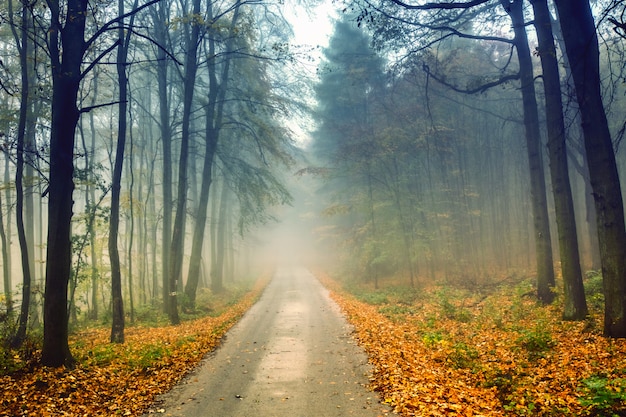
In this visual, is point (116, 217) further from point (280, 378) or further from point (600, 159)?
point (600, 159)

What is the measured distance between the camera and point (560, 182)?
32.6ft

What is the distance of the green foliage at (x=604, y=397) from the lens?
443 centimetres

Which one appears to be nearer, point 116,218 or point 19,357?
point 19,357

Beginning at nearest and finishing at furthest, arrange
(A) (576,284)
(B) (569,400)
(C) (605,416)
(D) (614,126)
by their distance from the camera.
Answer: (C) (605,416) → (B) (569,400) → (A) (576,284) → (D) (614,126)

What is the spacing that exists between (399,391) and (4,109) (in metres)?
14.3

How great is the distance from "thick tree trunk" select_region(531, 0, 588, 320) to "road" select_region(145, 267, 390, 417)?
5.33 m

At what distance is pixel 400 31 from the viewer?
→ 1014cm

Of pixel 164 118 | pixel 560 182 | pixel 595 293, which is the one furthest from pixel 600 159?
pixel 164 118

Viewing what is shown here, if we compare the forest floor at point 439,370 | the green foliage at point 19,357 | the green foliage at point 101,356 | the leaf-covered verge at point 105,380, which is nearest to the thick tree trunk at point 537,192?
the forest floor at point 439,370

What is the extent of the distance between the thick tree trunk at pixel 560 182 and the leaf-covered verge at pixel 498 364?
60cm

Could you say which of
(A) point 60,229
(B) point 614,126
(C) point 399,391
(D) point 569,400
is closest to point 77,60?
(A) point 60,229

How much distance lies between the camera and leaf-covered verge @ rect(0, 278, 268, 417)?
5.95 meters

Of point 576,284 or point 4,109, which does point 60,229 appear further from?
point 576,284

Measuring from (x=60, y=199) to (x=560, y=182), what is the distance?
36.6ft
